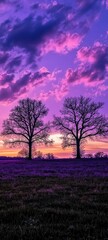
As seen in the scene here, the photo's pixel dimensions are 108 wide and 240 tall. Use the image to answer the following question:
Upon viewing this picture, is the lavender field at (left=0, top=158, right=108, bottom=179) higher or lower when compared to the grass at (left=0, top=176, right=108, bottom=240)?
higher

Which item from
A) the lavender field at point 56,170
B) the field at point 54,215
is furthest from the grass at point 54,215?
the lavender field at point 56,170

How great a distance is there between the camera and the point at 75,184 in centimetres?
2467

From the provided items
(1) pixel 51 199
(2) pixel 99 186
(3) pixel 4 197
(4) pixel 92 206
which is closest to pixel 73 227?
(4) pixel 92 206

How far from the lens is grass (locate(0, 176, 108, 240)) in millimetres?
10750

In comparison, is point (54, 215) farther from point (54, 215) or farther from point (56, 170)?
point (56, 170)

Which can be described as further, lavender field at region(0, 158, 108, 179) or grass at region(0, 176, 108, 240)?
lavender field at region(0, 158, 108, 179)

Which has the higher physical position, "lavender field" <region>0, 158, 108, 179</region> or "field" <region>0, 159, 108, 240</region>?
"lavender field" <region>0, 158, 108, 179</region>

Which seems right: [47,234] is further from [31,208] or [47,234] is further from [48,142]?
[48,142]

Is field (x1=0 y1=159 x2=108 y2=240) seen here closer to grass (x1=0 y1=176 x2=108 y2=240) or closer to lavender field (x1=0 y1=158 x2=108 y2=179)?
grass (x1=0 y1=176 x2=108 y2=240)

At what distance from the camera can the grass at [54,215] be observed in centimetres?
1075

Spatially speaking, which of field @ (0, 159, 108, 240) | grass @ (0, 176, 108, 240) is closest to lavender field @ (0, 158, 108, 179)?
field @ (0, 159, 108, 240)

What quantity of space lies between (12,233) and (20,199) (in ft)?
23.7

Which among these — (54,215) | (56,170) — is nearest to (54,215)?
(54,215)

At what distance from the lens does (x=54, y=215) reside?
13797 millimetres
